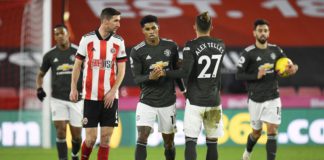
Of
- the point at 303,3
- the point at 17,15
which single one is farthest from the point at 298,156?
the point at 303,3

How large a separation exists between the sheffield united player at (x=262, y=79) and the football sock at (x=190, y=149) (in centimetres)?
209

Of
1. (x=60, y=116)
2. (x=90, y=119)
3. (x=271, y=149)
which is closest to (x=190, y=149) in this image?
(x=90, y=119)

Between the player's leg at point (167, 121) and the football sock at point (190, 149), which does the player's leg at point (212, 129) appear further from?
the player's leg at point (167, 121)

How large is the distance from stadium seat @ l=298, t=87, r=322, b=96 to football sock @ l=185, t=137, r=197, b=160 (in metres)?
12.1

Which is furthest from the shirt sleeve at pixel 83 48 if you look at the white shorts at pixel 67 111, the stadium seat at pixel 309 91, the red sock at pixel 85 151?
the stadium seat at pixel 309 91

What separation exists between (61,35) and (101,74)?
2324mm

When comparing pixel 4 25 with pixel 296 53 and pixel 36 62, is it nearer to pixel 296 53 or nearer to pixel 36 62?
pixel 36 62

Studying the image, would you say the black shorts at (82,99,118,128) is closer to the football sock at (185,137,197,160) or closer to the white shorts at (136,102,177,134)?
the white shorts at (136,102,177,134)

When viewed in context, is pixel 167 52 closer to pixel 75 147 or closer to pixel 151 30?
pixel 151 30

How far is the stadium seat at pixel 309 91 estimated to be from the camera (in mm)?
20767

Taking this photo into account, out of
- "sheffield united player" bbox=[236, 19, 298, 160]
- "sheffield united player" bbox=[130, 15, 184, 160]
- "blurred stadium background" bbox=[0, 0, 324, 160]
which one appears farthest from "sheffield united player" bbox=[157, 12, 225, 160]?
"blurred stadium background" bbox=[0, 0, 324, 160]

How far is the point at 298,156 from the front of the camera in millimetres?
13398

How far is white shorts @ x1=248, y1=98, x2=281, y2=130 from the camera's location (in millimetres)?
11023

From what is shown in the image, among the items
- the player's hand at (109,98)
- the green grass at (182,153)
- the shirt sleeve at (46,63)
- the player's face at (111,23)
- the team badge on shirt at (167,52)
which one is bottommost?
the green grass at (182,153)
